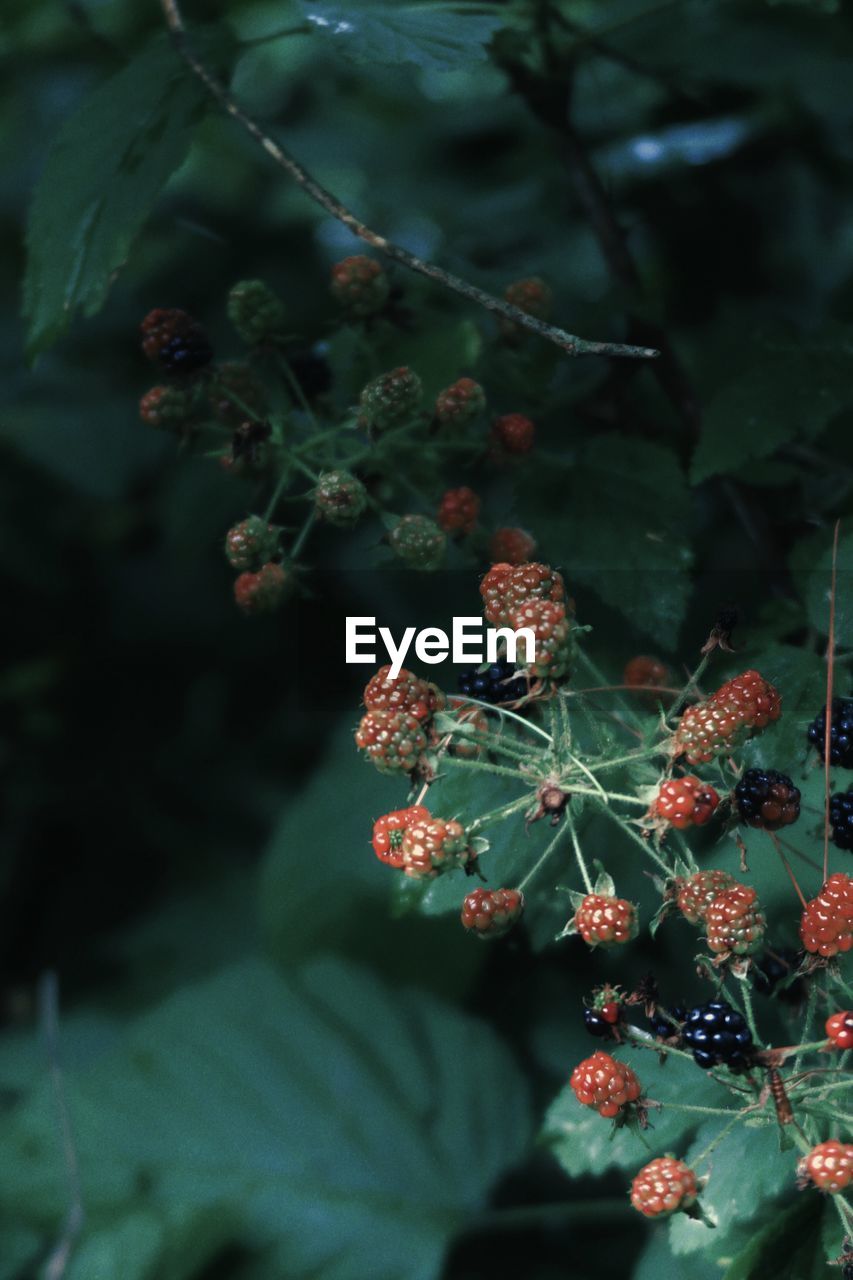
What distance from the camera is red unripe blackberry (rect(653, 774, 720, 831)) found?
106 cm

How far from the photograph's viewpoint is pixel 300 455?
146 cm

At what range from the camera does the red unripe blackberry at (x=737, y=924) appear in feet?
3.39

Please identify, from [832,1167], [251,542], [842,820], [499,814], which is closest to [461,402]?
[251,542]

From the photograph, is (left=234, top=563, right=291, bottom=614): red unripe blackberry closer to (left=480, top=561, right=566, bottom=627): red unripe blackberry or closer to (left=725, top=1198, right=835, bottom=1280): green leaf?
(left=480, top=561, right=566, bottom=627): red unripe blackberry

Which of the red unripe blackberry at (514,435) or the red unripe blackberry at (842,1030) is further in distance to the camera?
the red unripe blackberry at (514,435)

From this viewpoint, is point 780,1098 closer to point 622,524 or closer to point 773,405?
point 622,524

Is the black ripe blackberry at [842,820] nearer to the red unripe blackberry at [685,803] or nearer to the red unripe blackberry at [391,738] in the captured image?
the red unripe blackberry at [685,803]

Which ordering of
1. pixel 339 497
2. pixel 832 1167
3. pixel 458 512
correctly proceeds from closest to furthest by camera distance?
pixel 832 1167 → pixel 339 497 → pixel 458 512

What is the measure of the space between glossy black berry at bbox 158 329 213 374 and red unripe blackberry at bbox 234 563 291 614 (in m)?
0.28

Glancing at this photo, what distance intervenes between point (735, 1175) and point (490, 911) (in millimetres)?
424

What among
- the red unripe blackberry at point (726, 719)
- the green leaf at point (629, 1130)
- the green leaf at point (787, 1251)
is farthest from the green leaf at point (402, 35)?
the green leaf at point (787, 1251)

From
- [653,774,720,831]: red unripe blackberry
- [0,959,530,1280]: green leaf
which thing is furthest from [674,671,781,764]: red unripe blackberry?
[0,959,530,1280]: green leaf

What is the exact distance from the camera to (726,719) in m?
A: 1.09

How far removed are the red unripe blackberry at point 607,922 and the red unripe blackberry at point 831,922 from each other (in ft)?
0.51
